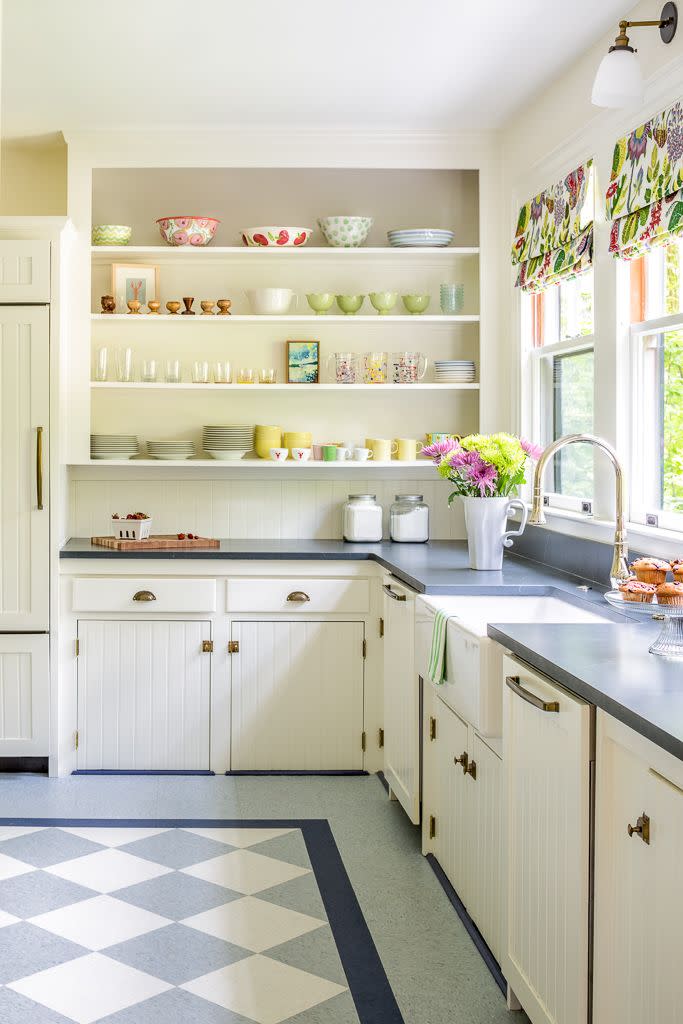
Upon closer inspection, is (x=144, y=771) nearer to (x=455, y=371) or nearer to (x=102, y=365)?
(x=102, y=365)

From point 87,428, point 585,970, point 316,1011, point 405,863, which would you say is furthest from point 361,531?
point 585,970

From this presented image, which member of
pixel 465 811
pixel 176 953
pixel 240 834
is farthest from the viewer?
pixel 240 834

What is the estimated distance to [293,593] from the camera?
14.3ft

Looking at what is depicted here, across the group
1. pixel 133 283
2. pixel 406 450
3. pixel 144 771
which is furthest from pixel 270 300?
pixel 144 771

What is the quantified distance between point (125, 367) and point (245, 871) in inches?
94.0

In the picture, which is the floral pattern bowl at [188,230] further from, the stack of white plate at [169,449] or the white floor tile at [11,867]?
the white floor tile at [11,867]

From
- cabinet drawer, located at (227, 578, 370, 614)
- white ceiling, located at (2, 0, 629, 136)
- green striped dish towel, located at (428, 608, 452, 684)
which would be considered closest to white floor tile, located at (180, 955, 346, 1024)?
green striped dish towel, located at (428, 608, 452, 684)

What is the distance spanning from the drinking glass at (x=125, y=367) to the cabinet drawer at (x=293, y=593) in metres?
1.11

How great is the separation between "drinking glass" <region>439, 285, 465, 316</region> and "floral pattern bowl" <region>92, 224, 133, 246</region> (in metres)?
1.44

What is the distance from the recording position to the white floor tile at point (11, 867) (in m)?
3.29

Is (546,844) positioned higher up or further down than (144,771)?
higher up

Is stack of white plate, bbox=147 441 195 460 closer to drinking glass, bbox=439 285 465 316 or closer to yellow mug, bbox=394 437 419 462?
yellow mug, bbox=394 437 419 462

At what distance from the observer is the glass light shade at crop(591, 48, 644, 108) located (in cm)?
266

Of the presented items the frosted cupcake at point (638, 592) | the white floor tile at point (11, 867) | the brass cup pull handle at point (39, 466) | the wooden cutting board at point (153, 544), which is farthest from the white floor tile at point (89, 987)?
the brass cup pull handle at point (39, 466)
